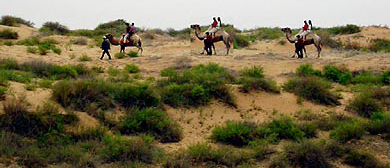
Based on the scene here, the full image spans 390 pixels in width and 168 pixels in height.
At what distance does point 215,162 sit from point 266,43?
88.0 ft

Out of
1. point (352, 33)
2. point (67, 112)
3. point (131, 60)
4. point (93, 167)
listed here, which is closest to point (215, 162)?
point (93, 167)

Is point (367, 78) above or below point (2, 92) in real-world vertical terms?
below

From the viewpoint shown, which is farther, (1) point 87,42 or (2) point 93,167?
(1) point 87,42

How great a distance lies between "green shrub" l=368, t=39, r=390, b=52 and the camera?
119ft

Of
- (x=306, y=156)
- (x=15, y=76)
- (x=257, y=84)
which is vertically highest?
(x=15, y=76)

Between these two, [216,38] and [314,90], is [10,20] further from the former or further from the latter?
[314,90]

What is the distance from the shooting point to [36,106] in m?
14.7

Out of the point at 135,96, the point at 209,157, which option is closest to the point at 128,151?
the point at 209,157

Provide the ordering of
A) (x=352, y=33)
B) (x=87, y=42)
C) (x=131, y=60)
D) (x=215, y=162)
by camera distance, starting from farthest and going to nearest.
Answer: (x=352, y=33)
(x=87, y=42)
(x=131, y=60)
(x=215, y=162)

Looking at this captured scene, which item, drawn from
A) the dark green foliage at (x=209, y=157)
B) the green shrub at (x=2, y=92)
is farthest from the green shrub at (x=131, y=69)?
the dark green foliage at (x=209, y=157)

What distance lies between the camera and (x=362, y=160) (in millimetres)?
13609

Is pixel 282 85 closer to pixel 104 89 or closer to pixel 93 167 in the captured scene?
pixel 104 89

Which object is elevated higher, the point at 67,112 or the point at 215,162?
the point at 67,112

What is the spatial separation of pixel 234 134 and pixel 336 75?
29.2ft
